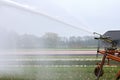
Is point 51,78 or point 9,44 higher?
point 9,44

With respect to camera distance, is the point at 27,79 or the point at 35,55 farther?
the point at 35,55

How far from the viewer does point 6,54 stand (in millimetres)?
19297

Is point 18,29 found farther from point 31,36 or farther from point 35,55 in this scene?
point 35,55

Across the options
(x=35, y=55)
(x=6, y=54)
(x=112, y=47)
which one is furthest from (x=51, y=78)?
(x=35, y=55)

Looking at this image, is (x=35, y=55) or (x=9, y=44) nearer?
(x=9, y=44)

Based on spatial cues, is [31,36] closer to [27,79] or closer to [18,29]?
[18,29]

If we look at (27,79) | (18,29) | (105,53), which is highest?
(18,29)

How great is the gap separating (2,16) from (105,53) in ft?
15.1

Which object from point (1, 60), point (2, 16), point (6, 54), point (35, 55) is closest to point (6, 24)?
point (2, 16)

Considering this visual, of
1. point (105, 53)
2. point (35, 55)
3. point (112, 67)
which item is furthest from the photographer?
point (35, 55)

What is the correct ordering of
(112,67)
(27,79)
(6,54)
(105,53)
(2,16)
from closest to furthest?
(105,53)
(27,79)
(2,16)
(112,67)
(6,54)

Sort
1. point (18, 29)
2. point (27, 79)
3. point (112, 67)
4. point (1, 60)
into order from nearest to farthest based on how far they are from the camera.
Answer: point (27, 79) → point (18, 29) → point (112, 67) → point (1, 60)

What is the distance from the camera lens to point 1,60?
57.0ft

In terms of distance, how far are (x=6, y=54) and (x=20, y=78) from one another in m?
7.72
